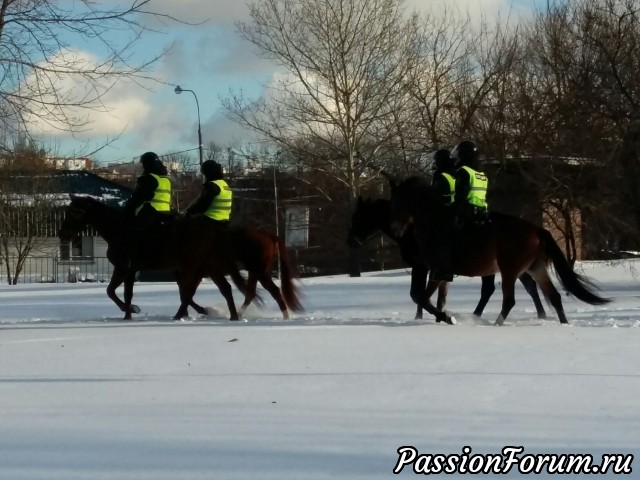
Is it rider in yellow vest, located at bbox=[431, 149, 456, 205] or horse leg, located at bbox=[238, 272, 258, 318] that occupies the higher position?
rider in yellow vest, located at bbox=[431, 149, 456, 205]

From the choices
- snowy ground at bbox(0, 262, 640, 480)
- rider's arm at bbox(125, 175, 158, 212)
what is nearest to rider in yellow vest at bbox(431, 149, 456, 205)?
snowy ground at bbox(0, 262, 640, 480)

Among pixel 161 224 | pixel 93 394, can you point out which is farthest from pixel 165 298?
pixel 93 394

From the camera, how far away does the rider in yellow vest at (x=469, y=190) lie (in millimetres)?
13539

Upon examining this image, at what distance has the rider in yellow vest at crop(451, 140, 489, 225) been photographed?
1354 centimetres

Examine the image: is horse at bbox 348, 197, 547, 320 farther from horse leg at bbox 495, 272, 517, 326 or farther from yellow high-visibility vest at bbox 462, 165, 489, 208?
yellow high-visibility vest at bbox 462, 165, 489, 208

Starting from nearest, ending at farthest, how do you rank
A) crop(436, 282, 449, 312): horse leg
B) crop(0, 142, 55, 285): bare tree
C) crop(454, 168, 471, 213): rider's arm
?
crop(454, 168, 471, 213): rider's arm < crop(436, 282, 449, 312): horse leg < crop(0, 142, 55, 285): bare tree

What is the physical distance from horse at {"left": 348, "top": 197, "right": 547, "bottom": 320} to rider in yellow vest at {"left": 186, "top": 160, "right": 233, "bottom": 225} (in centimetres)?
190

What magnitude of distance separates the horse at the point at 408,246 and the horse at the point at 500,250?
14.1 inches

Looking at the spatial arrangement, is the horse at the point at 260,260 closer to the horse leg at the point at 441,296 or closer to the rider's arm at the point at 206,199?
the rider's arm at the point at 206,199

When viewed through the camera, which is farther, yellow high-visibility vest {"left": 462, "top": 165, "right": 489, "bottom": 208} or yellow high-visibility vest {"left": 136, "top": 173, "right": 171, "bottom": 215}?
yellow high-visibility vest {"left": 136, "top": 173, "right": 171, "bottom": 215}

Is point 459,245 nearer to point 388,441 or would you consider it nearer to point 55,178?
point 388,441

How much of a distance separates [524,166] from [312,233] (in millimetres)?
17719

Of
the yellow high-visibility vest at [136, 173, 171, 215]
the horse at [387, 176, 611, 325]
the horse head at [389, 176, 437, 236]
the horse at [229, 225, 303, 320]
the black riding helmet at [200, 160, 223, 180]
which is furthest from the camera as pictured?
the black riding helmet at [200, 160, 223, 180]

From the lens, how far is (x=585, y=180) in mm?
29891
